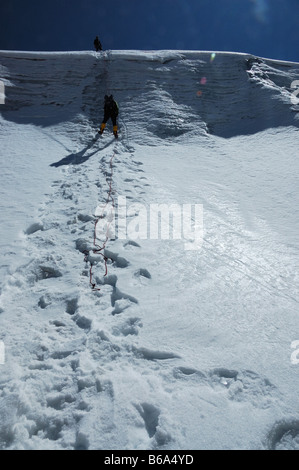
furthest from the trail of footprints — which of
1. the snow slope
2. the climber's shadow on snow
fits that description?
the climber's shadow on snow

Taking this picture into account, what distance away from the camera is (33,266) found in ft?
13.7

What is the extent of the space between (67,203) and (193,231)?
2.81 m

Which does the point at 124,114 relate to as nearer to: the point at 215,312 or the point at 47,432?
the point at 215,312

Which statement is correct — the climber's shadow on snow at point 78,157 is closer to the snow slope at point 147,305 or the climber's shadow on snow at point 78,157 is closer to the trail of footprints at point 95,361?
the snow slope at point 147,305

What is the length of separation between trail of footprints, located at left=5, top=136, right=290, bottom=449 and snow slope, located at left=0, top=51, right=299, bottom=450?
0.5 inches

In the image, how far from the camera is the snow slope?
2354 millimetres

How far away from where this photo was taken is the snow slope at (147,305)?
7.72 feet

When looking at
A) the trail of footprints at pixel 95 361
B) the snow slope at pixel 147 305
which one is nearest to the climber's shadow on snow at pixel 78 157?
the snow slope at pixel 147 305

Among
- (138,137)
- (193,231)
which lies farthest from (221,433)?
(138,137)

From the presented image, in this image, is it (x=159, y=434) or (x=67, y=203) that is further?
(x=67, y=203)

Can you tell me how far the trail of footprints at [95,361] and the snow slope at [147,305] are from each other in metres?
0.01

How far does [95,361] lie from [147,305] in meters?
0.97

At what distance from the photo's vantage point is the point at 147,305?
3561mm

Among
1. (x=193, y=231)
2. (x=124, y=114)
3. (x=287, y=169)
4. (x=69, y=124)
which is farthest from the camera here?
(x=124, y=114)
